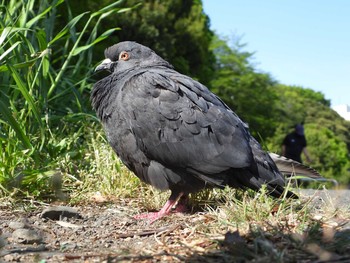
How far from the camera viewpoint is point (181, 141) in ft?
12.1

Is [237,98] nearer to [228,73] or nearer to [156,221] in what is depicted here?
[228,73]

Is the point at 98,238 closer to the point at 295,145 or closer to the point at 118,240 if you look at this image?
the point at 118,240

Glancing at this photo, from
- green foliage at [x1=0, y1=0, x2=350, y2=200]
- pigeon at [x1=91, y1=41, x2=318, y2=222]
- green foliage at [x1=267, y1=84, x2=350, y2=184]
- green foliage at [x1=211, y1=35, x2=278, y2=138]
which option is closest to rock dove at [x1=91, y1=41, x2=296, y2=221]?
pigeon at [x1=91, y1=41, x2=318, y2=222]

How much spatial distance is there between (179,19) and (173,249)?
15.0m

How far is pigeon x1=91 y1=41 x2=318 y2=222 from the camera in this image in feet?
12.0

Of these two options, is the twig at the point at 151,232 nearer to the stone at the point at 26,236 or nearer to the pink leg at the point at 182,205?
the stone at the point at 26,236

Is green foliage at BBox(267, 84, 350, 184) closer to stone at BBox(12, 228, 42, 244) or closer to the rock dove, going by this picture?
the rock dove

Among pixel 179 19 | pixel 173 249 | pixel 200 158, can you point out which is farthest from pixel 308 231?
pixel 179 19

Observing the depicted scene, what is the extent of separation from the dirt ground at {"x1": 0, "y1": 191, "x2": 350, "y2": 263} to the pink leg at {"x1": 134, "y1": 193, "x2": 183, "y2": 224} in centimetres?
5

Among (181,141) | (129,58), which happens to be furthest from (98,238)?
(129,58)

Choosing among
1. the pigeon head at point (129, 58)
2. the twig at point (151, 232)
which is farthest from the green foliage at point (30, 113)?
the twig at point (151, 232)

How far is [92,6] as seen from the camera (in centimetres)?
1214

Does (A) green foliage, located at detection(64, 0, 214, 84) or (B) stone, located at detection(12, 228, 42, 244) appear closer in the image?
(B) stone, located at detection(12, 228, 42, 244)

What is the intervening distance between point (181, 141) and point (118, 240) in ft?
3.02
